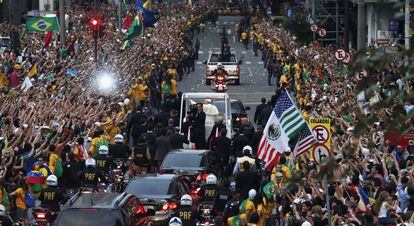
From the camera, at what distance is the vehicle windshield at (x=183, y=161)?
75.9 ft

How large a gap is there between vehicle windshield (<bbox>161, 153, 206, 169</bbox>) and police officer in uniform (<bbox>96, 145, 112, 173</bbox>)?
128 centimetres

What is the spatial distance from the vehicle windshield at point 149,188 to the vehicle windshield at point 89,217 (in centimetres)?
391

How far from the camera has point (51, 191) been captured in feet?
60.5

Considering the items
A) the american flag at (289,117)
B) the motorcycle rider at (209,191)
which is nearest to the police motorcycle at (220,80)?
the motorcycle rider at (209,191)

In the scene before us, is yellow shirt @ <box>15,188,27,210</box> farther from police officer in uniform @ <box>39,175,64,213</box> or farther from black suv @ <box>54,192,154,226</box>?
black suv @ <box>54,192,154,226</box>

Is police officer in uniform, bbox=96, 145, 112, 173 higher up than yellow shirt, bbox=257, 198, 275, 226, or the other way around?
police officer in uniform, bbox=96, 145, 112, 173

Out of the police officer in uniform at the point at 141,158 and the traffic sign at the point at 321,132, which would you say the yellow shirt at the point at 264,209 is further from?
the police officer in uniform at the point at 141,158

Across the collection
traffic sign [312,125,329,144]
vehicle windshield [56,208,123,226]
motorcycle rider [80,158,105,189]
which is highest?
traffic sign [312,125,329,144]

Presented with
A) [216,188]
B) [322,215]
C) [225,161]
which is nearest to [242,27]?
[225,161]

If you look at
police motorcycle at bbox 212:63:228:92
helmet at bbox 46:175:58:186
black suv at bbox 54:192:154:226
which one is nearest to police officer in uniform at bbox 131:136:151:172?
helmet at bbox 46:175:58:186

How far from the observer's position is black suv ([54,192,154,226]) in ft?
50.3

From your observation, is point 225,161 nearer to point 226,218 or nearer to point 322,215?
point 226,218

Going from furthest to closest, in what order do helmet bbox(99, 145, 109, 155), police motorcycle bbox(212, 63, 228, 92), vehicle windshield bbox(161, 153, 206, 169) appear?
police motorcycle bbox(212, 63, 228, 92), vehicle windshield bbox(161, 153, 206, 169), helmet bbox(99, 145, 109, 155)

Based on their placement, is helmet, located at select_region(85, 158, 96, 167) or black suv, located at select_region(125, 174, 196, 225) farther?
helmet, located at select_region(85, 158, 96, 167)
